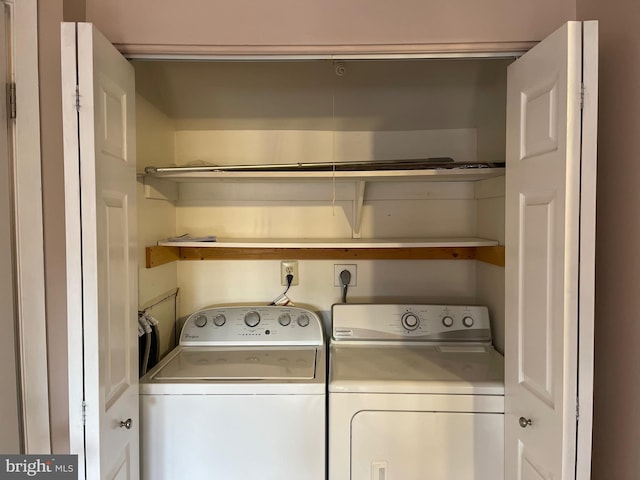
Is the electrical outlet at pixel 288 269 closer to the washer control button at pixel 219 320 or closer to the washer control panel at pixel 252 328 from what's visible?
the washer control panel at pixel 252 328

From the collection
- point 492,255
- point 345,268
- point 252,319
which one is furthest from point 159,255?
point 492,255

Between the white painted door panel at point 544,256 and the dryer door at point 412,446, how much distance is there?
122 millimetres

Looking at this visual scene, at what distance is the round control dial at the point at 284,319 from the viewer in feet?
6.64

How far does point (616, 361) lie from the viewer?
115 cm

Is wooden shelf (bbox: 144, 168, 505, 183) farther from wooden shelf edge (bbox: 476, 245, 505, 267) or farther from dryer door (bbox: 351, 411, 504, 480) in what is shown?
dryer door (bbox: 351, 411, 504, 480)

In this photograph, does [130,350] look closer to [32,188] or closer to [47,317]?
[47,317]

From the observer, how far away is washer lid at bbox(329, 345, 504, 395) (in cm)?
152

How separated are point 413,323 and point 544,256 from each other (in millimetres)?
939

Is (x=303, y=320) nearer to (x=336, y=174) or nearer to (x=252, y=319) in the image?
(x=252, y=319)

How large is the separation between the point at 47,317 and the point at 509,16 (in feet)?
5.21

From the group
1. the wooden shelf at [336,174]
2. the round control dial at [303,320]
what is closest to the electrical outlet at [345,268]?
the round control dial at [303,320]

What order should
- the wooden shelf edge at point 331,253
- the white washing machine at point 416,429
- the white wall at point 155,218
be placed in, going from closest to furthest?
the white washing machine at point 416,429
the white wall at point 155,218
the wooden shelf edge at point 331,253

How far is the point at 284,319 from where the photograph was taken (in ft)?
6.66

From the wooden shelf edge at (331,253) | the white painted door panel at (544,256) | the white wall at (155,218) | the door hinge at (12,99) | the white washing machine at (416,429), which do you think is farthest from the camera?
the wooden shelf edge at (331,253)
